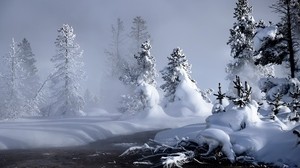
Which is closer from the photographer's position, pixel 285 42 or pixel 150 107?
pixel 285 42

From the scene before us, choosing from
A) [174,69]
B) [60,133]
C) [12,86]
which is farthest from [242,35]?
[12,86]

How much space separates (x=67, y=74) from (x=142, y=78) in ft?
32.8

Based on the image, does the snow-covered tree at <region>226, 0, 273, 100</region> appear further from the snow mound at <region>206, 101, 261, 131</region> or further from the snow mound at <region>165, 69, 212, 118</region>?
the snow mound at <region>206, 101, 261, 131</region>

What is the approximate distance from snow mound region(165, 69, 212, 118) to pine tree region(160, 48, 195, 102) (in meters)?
0.65

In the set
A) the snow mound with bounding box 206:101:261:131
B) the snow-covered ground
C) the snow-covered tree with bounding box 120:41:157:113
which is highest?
the snow-covered tree with bounding box 120:41:157:113

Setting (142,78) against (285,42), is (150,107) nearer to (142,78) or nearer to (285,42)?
(142,78)

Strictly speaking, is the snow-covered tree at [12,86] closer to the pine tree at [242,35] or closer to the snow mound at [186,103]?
the snow mound at [186,103]

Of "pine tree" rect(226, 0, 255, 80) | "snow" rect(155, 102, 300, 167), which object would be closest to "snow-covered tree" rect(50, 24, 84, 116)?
"pine tree" rect(226, 0, 255, 80)

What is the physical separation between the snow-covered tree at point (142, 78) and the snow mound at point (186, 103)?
3294mm

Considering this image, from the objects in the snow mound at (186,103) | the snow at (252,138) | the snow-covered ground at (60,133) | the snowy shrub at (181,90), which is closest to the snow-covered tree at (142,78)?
the snowy shrub at (181,90)

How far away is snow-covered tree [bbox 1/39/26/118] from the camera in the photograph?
Result: 50.4m

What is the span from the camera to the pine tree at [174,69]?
1593 inches

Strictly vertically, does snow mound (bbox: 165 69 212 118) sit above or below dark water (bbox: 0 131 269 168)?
above

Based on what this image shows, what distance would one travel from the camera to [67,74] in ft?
140
